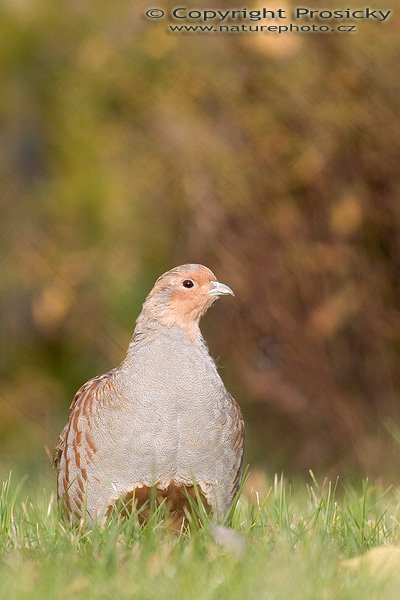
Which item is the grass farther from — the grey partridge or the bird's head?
the bird's head

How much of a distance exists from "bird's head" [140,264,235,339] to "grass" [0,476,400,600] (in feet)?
2.35

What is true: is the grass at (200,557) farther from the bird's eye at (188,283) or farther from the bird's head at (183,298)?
the bird's eye at (188,283)

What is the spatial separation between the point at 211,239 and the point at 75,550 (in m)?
4.43

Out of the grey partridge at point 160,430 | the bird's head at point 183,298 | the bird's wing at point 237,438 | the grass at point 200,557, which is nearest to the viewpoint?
the grass at point 200,557

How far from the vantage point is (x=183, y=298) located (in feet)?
15.1

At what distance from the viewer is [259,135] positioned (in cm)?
818

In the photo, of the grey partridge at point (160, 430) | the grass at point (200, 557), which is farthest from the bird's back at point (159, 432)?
the grass at point (200, 557)

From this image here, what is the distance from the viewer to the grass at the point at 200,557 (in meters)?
3.42

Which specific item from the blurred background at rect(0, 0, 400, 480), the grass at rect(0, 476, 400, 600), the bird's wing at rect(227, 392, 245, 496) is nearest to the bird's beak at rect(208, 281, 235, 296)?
the bird's wing at rect(227, 392, 245, 496)

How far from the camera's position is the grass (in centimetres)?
342

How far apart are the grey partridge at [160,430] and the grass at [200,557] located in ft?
0.42

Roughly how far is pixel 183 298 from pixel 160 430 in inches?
20.8

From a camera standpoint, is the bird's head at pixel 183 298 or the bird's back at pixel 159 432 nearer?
the bird's back at pixel 159 432

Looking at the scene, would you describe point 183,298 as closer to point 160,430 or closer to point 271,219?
point 160,430
